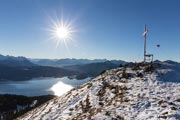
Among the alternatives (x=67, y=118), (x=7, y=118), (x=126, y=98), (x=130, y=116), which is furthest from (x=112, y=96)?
(x=7, y=118)

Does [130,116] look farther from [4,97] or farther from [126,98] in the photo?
[4,97]

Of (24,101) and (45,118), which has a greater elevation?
(45,118)

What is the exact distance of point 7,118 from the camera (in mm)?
153000

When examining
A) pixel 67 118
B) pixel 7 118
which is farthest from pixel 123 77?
pixel 7 118

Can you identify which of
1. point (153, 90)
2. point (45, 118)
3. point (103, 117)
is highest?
point (153, 90)

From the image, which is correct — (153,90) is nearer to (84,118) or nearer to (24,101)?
(84,118)

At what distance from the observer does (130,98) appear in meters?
28.0

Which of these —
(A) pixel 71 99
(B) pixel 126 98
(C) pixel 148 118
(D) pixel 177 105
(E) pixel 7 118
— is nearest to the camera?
(C) pixel 148 118

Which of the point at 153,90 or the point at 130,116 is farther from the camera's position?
the point at 153,90

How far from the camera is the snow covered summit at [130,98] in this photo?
77.5ft

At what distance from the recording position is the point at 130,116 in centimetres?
2309

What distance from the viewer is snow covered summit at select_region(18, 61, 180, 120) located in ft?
77.5

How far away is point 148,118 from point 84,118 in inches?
272

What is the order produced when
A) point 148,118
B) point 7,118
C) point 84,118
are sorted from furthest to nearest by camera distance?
point 7,118
point 84,118
point 148,118
